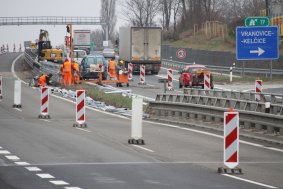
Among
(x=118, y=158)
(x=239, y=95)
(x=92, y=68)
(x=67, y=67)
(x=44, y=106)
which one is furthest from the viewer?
(x=92, y=68)

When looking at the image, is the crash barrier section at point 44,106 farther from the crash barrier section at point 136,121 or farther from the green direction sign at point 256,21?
the crash barrier section at point 136,121

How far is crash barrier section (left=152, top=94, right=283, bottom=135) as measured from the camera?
21906 mm

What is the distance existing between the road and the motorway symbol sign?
2.88 m

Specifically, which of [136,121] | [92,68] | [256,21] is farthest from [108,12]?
[136,121]

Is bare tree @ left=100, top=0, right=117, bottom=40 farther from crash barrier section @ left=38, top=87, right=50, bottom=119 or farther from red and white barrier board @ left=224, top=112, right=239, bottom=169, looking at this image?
red and white barrier board @ left=224, top=112, right=239, bottom=169

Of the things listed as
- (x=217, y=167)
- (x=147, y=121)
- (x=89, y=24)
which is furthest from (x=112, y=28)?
(x=217, y=167)

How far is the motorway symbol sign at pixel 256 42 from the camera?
26.1 meters

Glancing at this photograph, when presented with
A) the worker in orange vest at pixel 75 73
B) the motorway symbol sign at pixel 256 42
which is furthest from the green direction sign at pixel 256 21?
the worker in orange vest at pixel 75 73

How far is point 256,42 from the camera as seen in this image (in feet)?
86.9

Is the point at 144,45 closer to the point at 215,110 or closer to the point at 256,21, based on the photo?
the point at 256,21

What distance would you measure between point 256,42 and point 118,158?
32.3 feet

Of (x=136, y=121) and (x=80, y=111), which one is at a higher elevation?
(x=136, y=121)

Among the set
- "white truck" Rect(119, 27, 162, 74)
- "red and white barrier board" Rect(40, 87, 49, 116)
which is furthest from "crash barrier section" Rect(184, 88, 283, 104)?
"white truck" Rect(119, 27, 162, 74)

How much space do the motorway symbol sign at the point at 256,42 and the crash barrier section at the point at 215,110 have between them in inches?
64.2
